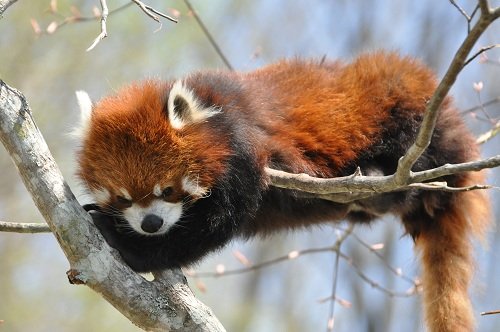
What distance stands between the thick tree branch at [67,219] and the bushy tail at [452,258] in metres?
2.03

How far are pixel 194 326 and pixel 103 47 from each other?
7574 mm

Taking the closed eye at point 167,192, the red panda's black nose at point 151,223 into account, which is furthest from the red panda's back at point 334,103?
the red panda's black nose at point 151,223

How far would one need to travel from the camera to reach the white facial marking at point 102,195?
12.3 feet

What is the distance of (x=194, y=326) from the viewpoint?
3.44 m

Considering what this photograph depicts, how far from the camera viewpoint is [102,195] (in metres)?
3.77

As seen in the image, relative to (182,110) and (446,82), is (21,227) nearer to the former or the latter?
(182,110)

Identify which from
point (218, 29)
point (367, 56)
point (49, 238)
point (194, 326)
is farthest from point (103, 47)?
Answer: point (194, 326)

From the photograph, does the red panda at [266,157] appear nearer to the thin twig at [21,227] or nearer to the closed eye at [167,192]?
the closed eye at [167,192]

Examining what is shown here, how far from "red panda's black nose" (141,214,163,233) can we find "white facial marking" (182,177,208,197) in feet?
0.73

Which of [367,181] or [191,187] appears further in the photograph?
[191,187]

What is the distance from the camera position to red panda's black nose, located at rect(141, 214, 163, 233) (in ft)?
11.8

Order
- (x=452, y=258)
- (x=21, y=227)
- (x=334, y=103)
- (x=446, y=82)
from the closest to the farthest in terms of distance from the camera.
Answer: (x=446, y=82) → (x=21, y=227) → (x=334, y=103) → (x=452, y=258)

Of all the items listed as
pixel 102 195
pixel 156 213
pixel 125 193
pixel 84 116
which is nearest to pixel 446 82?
pixel 156 213

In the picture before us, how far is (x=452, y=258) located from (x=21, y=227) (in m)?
2.74
